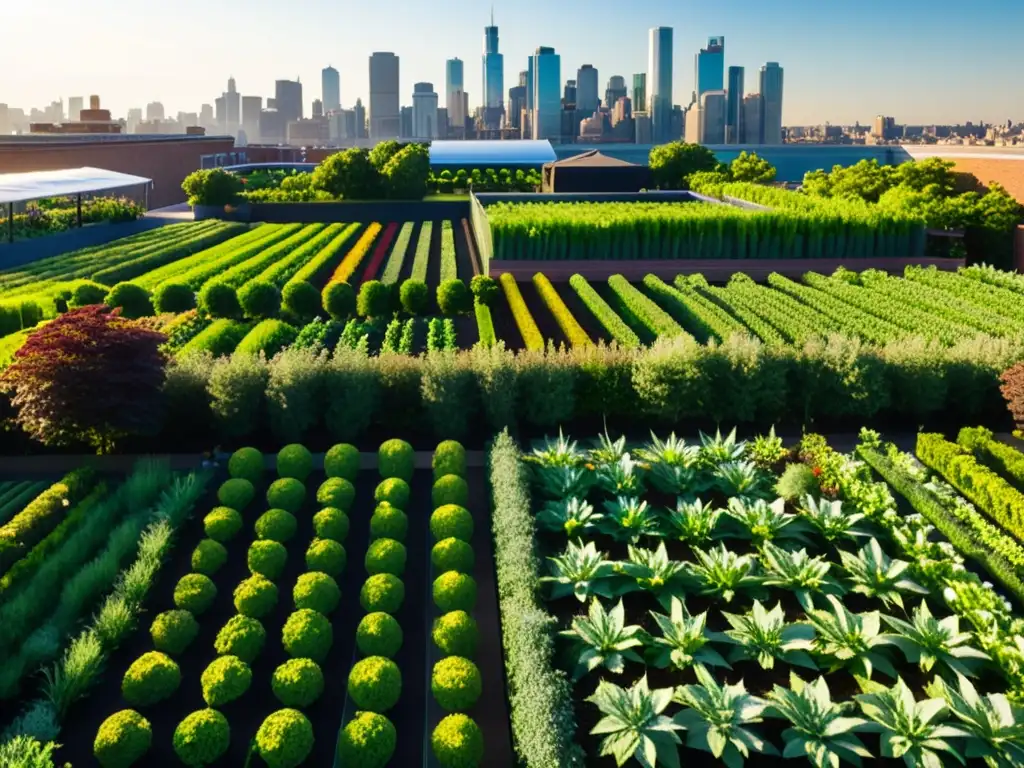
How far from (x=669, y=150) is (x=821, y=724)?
59.4m

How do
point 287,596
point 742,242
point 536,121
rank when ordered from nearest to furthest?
point 287,596
point 742,242
point 536,121

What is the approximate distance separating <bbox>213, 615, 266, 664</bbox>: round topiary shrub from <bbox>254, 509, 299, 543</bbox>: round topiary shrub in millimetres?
2147

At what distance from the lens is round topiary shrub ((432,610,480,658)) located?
31.4 feet

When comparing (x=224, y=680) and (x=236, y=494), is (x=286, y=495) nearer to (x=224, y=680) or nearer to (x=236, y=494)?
(x=236, y=494)

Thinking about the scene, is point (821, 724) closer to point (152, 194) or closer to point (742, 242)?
point (742, 242)

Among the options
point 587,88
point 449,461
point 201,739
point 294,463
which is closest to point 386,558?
point 449,461

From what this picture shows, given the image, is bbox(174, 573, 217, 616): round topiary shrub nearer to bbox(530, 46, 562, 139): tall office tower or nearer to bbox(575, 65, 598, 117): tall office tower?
bbox(530, 46, 562, 139): tall office tower

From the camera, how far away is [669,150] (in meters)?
63.3

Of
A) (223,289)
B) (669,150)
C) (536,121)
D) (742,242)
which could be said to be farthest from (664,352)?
(536,121)

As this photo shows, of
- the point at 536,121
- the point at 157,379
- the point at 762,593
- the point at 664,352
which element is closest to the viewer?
the point at 762,593

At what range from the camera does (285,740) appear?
8211mm

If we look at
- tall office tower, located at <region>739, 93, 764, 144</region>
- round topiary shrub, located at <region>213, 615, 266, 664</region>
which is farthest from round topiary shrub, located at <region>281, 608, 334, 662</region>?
tall office tower, located at <region>739, 93, 764, 144</region>

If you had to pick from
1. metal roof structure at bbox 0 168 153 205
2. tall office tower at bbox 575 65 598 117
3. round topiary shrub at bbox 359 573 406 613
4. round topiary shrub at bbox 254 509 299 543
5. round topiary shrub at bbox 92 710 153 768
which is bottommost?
round topiary shrub at bbox 92 710 153 768

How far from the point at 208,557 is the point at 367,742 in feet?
14.2
